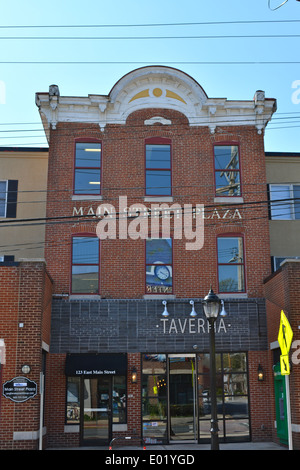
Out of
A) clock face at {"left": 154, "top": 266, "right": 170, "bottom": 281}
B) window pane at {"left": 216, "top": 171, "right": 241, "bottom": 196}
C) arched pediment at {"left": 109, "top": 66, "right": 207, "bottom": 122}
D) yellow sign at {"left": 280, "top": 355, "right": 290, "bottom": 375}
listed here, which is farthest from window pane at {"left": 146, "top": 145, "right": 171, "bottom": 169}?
yellow sign at {"left": 280, "top": 355, "right": 290, "bottom": 375}

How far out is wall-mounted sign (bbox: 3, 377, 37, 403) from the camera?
654 inches

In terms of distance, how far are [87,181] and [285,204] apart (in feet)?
27.0

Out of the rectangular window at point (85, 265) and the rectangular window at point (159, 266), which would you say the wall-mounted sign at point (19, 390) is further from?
the rectangular window at point (159, 266)

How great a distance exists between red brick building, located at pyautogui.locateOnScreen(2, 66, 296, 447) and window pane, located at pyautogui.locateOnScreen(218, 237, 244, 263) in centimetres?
4

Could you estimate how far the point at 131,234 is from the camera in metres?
21.0

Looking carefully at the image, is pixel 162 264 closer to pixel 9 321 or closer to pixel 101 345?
pixel 101 345

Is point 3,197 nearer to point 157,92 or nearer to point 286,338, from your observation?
point 157,92

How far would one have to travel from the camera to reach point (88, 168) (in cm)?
2159

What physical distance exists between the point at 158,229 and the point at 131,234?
102 centimetres

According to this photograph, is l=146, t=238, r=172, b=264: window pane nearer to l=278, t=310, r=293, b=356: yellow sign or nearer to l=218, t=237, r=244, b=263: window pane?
l=218, t=237, r=244, b=263: window pane

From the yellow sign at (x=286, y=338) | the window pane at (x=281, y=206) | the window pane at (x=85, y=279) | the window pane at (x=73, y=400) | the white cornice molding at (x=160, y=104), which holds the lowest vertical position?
the window pane at (x=73, y=400)

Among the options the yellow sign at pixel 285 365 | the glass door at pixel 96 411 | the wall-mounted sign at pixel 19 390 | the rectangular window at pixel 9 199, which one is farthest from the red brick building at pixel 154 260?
the yellow sign at pixel 285 365

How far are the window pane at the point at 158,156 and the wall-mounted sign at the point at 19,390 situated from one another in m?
9.35

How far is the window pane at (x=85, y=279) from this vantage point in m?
20.6
